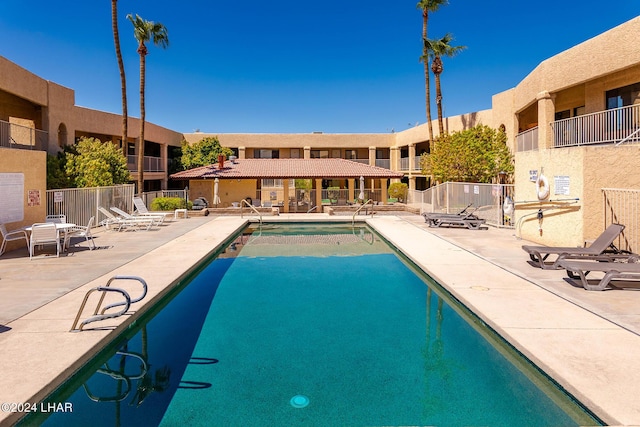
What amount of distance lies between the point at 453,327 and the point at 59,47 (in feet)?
109

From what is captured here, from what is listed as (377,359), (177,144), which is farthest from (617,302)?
(177,144)

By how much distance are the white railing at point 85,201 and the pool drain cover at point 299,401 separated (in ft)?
46.6

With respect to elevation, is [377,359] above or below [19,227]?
below

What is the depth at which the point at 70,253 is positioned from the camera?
12.8 meters

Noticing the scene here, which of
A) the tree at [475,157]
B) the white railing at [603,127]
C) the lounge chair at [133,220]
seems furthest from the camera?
the tree at [475,157]

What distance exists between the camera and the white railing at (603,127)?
51.7 feet

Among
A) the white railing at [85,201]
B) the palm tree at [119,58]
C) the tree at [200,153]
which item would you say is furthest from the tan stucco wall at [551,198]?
the tree at [200,153]

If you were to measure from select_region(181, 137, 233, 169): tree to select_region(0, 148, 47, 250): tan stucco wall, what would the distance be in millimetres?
25255

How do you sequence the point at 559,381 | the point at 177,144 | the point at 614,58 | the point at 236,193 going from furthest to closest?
the point at 177,144 → the point at 236,193 → the point at 614,58 → the point at 559,381

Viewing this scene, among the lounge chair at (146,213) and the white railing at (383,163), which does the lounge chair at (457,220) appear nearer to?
the lounge chair at (146,213)

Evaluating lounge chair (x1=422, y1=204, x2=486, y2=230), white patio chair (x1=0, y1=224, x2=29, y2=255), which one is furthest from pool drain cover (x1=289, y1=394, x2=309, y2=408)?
lounge chair (x1=422, y1=204, x2=486, y2=230)

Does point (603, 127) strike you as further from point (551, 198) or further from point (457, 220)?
point (457, 220)

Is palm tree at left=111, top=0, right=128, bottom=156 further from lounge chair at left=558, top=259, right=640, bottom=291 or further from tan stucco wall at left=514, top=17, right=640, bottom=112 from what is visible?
lounge chair at left=558, top=259, right=640, bottom=291

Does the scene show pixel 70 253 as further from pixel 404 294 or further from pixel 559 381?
pixel 559 381
